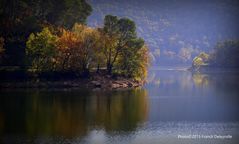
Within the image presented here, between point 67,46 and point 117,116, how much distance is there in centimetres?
4526

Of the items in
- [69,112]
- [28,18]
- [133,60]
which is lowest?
[69,112]

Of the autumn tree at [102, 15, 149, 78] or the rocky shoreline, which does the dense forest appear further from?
the rocky shoreline

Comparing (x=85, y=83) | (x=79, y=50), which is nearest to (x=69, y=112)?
(x=85, y=83)

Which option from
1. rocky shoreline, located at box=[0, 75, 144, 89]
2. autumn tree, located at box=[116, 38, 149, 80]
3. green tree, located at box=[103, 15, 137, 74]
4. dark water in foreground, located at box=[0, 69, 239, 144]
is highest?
green tree, located at box=[103, 15, 137, 74]

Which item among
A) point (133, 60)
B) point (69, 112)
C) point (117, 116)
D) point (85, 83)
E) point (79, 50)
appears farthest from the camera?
point (133, 60)

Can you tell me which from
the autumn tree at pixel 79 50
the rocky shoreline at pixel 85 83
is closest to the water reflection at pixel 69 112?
the rocky shoreline at pixel 85 83

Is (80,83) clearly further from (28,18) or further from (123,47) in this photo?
(28,18)

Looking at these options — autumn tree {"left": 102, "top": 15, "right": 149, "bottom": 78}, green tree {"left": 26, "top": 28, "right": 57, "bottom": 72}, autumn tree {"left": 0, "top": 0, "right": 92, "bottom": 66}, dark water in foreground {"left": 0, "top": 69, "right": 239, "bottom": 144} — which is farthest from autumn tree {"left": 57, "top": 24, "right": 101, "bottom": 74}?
dark water in foreground {"left": 0, "top": 69, "right": 239, "bottom": 144}

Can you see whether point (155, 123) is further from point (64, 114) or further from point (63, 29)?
point (63, 29)

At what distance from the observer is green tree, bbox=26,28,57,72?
109 m

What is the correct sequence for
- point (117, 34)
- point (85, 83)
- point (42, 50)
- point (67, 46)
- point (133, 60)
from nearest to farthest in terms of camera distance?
point (85, 83)
point (42, 50)
point (67, 46)
point (133, 60)
point (117, 34)

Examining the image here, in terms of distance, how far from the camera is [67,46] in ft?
364

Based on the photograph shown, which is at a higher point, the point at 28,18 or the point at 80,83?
the point at 28,18

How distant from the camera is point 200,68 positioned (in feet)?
633
